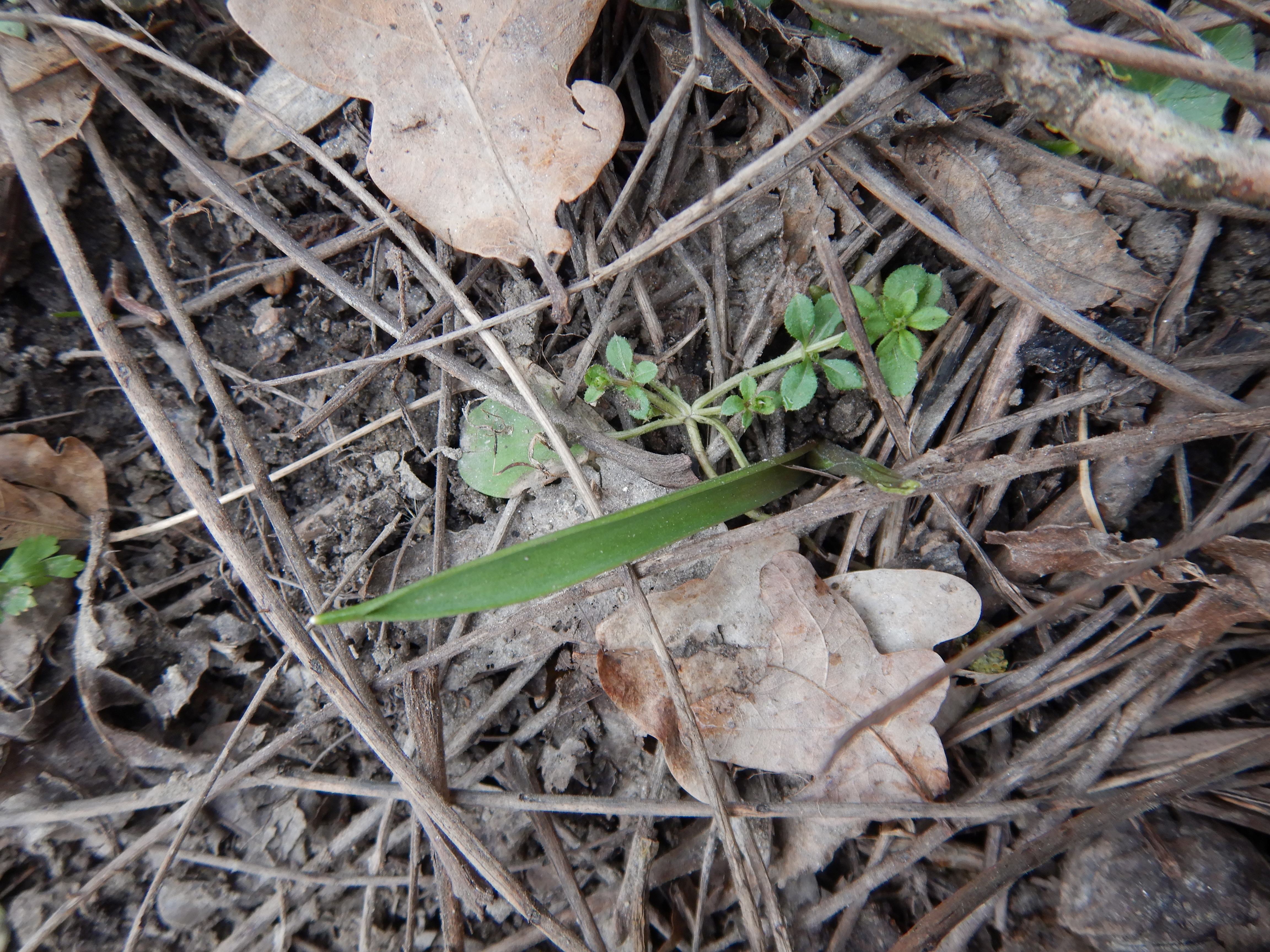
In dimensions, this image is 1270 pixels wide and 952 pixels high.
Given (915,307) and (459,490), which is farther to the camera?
(459,490)

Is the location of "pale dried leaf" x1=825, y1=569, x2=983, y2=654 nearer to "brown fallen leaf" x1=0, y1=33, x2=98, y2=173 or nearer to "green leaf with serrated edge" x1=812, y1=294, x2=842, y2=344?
"green leaf with serrated edge" x1=812, y1=294, x2=842, y2=344

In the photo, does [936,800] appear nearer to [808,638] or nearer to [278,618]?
[808,638]

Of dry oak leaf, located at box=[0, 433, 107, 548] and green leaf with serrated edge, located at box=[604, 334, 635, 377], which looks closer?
green leaf with serrated edge, located at box=[604, 334, 635, 377]

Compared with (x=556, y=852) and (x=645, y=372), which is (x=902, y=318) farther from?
(x=556, y=852)

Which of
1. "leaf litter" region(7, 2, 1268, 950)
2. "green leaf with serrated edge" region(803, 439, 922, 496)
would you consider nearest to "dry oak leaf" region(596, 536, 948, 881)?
"leaf litter" region(7, 2, 1268, 950)

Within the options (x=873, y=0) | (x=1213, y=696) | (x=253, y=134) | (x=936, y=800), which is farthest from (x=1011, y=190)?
(x=253, y=134)
